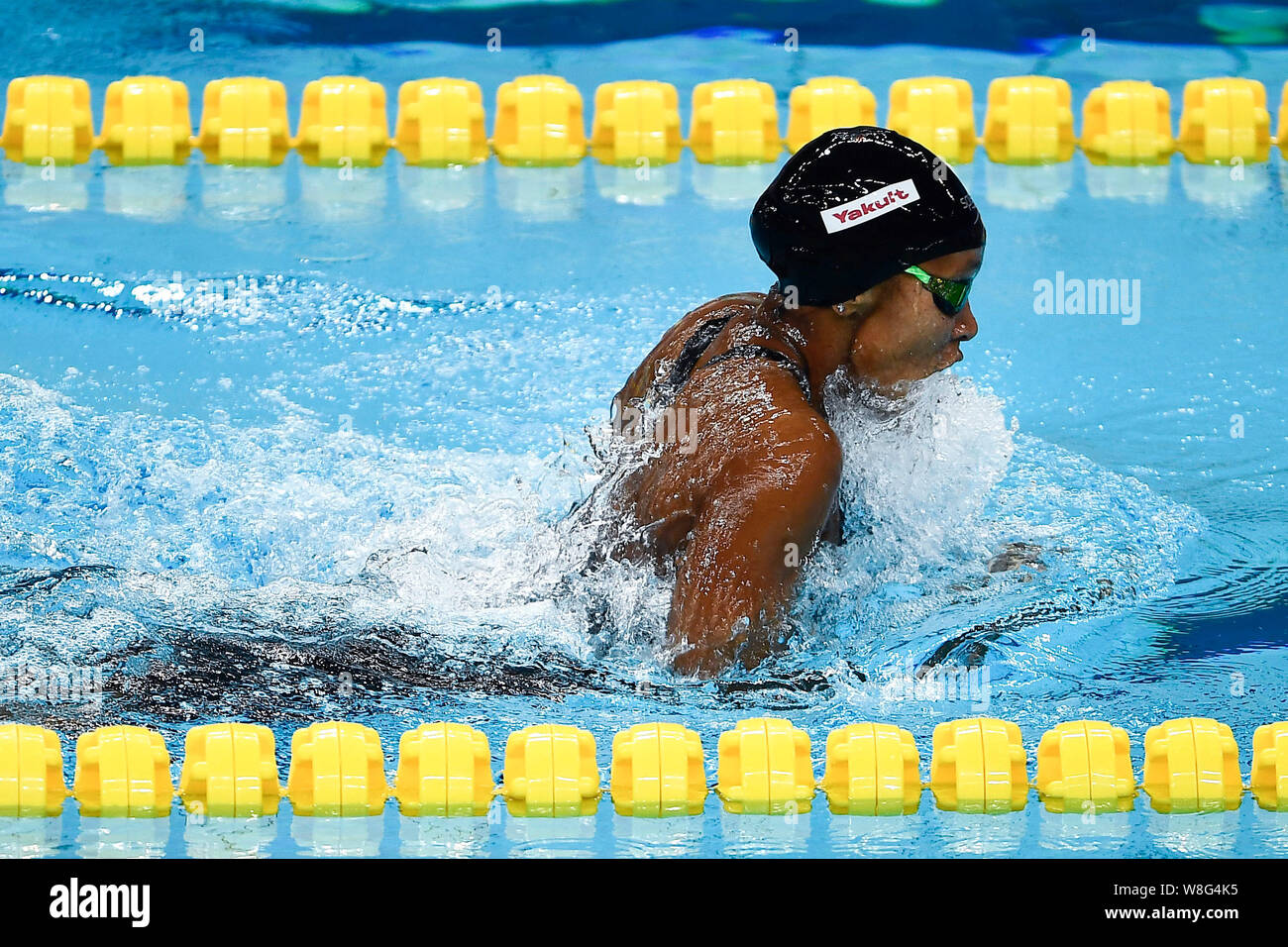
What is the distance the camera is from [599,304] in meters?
5.02

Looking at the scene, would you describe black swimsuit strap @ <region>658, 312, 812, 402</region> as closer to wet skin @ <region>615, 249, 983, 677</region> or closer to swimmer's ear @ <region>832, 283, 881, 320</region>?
wet skin @ <region>615, 249, 983, 677</region>

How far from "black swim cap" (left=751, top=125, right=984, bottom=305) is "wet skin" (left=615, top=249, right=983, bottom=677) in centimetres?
4

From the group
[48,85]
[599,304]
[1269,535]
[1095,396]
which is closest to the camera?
[1269,535]

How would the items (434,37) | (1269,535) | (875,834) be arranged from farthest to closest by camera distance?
1. (434,37)
2. (1269,535)
3. (875,834)

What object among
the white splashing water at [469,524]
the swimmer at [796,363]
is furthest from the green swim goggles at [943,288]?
the white splashing water at [469,524]

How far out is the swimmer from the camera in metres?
2.62

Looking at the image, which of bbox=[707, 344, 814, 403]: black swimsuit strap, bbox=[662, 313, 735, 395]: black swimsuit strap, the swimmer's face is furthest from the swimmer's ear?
bbox=[662, 313, 735, 395]: black swimsuit strap

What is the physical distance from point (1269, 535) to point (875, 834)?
1572 mm

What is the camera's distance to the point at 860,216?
2.72m

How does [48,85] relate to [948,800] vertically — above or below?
above

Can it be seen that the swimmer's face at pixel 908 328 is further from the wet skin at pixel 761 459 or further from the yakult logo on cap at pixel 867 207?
the yakult logo on cap at pixel 867 207

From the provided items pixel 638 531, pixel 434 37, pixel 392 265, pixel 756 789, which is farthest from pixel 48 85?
pixel 756 789
